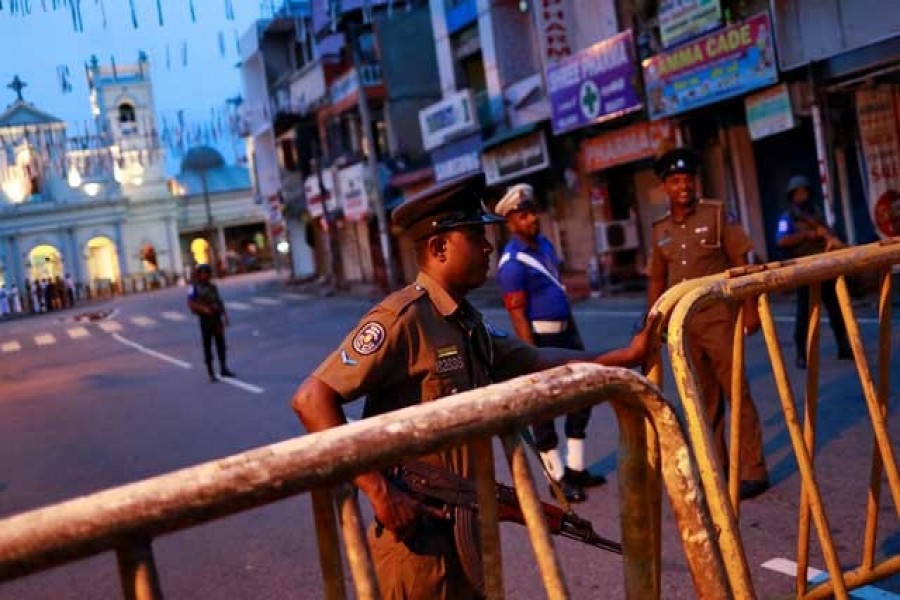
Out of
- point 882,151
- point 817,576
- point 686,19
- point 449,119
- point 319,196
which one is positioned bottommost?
point 817,576

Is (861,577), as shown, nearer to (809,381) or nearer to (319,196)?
(809,381)

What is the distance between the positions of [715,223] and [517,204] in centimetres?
109

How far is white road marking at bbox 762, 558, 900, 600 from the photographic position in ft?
12.2

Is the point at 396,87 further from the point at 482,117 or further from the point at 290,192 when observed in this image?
the point at 290,192

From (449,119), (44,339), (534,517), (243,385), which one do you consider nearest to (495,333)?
(534,517)

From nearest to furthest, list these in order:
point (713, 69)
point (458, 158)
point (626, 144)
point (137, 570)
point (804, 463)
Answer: point (137, 570) < point (804, 463) < point (713, 69) < point (626, 144) < point (458, 158)

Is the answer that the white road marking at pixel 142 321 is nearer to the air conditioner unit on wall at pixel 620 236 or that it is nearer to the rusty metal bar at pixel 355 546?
the air conditioner unit on wall at pixel 620 236

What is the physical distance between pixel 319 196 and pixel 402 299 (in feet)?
115

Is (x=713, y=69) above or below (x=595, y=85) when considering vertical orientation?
below

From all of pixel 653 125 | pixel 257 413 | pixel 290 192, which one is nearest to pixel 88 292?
pixel 290 192

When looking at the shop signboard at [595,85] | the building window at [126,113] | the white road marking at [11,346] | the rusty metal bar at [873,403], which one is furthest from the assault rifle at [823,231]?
the building window at [126,113]

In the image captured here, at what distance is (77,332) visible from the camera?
31.2 metres

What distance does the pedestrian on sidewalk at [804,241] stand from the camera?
8.32 meters

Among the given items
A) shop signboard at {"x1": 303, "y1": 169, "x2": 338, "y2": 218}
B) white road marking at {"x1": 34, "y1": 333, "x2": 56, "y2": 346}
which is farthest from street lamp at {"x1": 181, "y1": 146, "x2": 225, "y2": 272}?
white road marking at {"x1": 34, "y1": 333, "x2": 56, "y2": 346}
